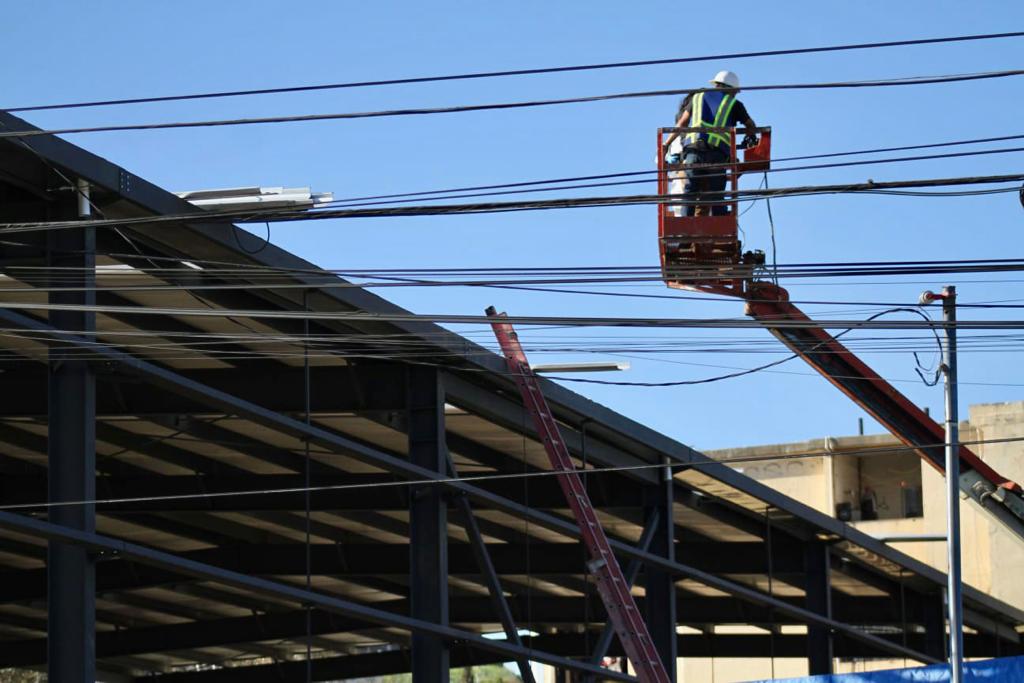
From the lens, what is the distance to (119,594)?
28.8 meters

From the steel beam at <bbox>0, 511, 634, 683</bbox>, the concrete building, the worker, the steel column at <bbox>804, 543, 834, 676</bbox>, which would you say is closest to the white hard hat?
the worker

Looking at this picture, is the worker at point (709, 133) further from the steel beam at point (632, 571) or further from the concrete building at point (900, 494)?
the concrete building at point (900, 494)

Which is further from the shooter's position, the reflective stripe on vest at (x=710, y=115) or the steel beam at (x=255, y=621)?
the steel beam at (x=255, y=621)

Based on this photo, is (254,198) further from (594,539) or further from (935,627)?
(935,627)

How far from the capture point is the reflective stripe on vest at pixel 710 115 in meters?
18.0

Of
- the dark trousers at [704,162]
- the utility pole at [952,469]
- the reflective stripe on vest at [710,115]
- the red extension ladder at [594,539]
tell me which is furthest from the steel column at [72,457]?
the utility pole at [952,469]

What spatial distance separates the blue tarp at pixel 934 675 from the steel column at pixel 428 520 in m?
5.40

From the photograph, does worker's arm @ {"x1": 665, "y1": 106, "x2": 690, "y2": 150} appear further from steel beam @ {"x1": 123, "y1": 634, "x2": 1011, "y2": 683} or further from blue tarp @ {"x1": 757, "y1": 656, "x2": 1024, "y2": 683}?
steel beam @ {"x1": 123, "y1": 634, "x2": 1011, "y2": 683}

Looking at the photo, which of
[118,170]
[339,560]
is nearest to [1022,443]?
[339,560]

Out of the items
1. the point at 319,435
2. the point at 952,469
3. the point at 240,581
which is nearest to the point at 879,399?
the point at 952,469

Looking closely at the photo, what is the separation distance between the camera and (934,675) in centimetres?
2294

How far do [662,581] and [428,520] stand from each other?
22.9 feet

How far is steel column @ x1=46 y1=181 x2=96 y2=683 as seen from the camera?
1442cm

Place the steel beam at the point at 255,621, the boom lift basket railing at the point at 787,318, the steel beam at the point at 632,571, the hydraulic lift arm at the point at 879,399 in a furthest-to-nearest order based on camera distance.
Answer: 1. the steel beam at the point at 255,621
2. the steel beam at the point at 632,571
3. the hydraulic lift arm at the point at 879,399
4. the boom lift basket railing at the point at 787,318
